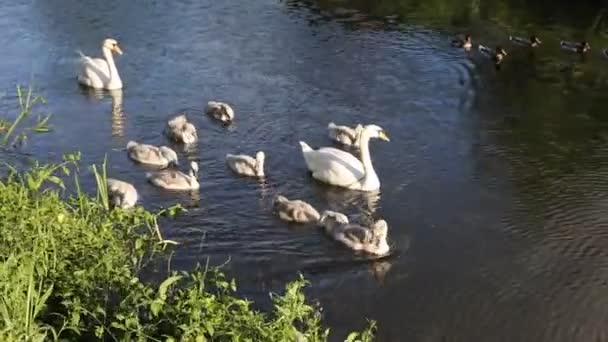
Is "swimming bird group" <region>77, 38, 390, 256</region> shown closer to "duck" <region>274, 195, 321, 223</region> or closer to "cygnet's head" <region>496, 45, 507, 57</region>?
"duck" <region>274, 195, 321, 223</region>

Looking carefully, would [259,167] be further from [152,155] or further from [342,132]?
[342,132]

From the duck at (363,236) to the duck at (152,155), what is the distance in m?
3.05

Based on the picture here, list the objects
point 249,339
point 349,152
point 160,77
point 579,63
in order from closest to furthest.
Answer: point 249,339 < point 349,152 < point 160,77 < point 579,63

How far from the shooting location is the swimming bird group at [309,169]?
404 inches

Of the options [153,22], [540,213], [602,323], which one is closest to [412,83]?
[540,213]

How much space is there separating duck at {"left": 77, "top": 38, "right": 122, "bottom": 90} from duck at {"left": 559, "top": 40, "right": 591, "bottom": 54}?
964 centimetres

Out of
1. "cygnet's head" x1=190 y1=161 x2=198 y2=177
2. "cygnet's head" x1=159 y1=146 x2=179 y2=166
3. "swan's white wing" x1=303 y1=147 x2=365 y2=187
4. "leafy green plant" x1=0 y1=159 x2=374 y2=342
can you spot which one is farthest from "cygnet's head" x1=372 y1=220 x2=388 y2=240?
"leafy green plant" x1=0 y1=159 x2=374 y2=342

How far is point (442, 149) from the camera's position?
1353 cm

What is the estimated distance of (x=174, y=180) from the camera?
11.5 meters

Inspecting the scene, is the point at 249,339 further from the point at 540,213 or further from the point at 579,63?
the point at 579,63

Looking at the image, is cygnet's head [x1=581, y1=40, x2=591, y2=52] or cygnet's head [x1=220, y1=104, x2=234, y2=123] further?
cygnet's head [x1=581, y1=40, x2=591, y2=52]

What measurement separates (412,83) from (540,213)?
18.0 feet

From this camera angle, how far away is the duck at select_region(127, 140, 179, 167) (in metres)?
12.4

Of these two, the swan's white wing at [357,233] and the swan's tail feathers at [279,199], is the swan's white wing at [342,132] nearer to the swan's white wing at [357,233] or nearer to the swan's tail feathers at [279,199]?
the swan's tail feathers at [279,199]
